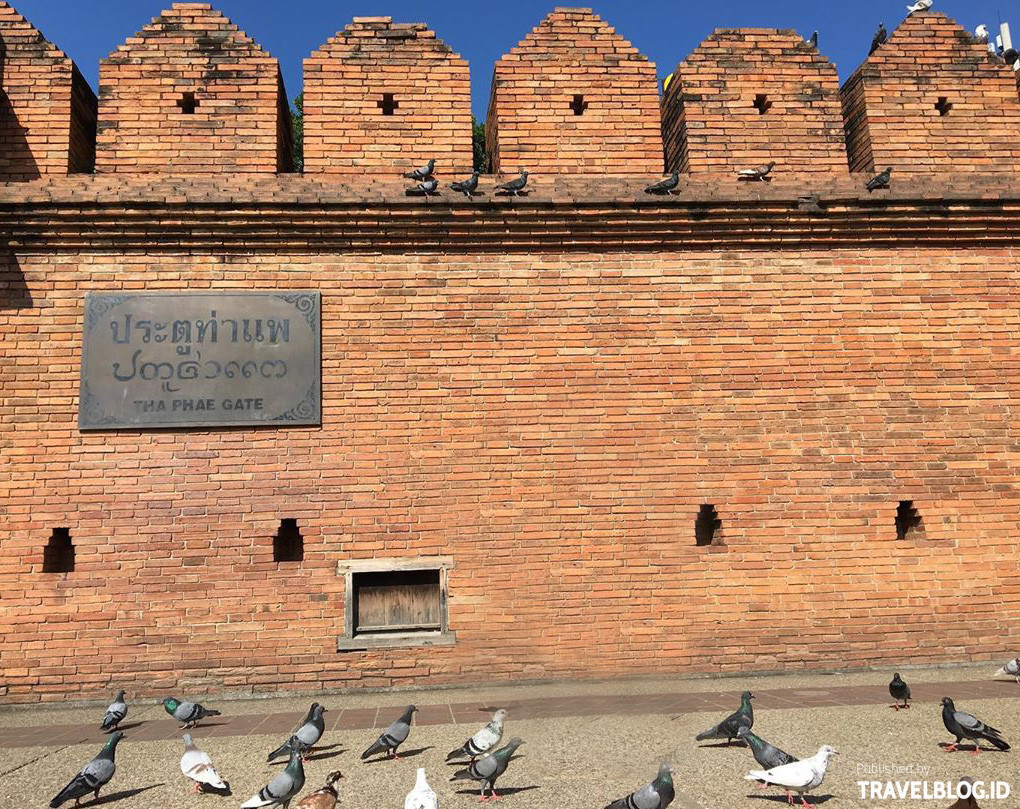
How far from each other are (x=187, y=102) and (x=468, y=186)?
109 inches

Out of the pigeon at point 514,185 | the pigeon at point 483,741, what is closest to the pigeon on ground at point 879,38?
the pigeon at point 514,185

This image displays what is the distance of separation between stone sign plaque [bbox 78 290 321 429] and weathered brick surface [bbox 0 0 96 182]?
4.61ft

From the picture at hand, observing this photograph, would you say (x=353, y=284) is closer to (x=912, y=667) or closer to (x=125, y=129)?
(x=125, y=129)

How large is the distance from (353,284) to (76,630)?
3.61 m

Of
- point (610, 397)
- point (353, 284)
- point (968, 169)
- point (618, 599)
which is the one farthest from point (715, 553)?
point (968, 169)

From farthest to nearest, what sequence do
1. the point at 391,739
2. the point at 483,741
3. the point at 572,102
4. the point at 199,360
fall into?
the point at 572,102 < the point at 199,360 < the point at 391,739 < the point at 483,741

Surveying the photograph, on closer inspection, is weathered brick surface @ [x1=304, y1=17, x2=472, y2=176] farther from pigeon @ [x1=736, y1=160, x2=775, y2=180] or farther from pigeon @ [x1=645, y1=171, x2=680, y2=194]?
pigeon @ [x1=736, y1=160, x2=775, y2=180]

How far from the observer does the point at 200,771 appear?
12.6ft

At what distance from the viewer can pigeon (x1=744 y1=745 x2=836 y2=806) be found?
138 inches

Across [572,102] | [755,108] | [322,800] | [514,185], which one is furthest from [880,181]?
[322,800]

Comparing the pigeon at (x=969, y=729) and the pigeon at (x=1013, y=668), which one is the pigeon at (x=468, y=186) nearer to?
the pigeon at (x=969, y=729)

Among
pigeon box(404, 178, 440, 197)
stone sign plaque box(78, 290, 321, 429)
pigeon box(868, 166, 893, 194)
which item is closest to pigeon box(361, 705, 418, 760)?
stone sign plaque box(78, 290, 321, 429)

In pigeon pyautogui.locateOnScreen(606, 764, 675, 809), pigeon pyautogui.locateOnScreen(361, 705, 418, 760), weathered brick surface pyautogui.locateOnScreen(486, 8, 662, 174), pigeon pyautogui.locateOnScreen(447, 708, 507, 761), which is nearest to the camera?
pigeon pyautogui.locateOnScreen(606, 764, 675, 809)

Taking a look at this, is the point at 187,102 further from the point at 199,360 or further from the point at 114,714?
the point at 114,714
